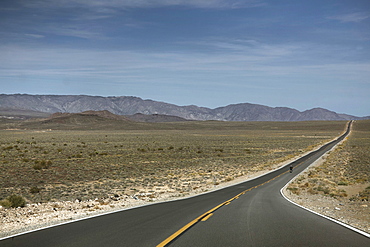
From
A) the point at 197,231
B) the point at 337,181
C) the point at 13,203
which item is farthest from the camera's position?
the point at 337,181

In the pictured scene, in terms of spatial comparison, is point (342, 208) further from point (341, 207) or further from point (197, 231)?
point (197, 231)

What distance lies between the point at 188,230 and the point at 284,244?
2.49 metres

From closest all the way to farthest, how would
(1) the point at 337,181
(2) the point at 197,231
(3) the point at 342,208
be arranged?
1. (2) the point at 197,231
2. (3) the point at 342,208
3. (1) the point at 337,181

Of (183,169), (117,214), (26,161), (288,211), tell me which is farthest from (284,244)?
(26,161)

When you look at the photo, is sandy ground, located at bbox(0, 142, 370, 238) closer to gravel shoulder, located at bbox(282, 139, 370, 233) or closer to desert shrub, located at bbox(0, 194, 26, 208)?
gravel shoulder, located at bbox(282, 139, 370, 233)

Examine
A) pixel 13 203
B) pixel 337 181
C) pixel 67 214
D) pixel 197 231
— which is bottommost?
A: pixel 337 181

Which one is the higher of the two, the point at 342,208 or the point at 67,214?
the point at 67,214

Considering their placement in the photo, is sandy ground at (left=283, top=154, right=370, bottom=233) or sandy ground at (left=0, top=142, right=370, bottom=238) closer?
sandy ground at (left=0, top=142, right=370, bottom=238)

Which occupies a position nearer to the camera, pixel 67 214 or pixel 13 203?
pixel 67 214

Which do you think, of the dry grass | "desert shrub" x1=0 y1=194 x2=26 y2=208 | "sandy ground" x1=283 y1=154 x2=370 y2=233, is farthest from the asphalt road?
the dry grass

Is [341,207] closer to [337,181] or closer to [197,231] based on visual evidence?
[197,231]

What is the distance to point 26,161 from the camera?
3681 centimetres

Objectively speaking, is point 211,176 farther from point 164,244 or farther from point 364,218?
point 164,244

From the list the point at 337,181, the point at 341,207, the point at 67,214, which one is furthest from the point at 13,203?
the point at 337,181
